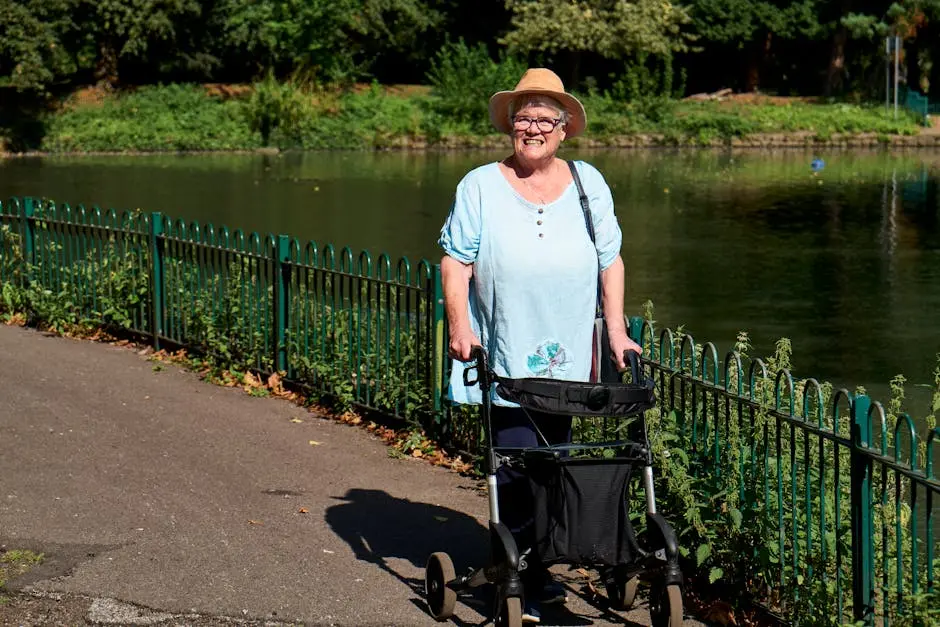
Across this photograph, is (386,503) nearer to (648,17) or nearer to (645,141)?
(645,141)

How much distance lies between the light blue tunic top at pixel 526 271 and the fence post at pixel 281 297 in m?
4.56

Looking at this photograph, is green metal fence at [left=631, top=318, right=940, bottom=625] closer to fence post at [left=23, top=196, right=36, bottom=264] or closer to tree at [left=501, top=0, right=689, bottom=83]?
fence post at [left=23, top=196, right=36, bottom=264]

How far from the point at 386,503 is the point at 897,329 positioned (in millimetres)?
8901

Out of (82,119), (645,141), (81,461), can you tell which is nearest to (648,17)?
(645,141)

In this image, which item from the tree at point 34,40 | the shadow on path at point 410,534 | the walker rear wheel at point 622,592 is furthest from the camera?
the tree at point 34,40

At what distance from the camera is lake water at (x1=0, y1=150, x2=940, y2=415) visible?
48.5ft

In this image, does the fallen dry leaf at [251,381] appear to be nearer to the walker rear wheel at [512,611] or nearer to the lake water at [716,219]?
the lake water at [716,219]

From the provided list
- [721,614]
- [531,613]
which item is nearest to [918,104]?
[721,614]

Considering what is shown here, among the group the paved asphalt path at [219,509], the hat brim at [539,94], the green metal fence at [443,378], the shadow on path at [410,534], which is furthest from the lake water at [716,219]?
the hat brim at [539,94]

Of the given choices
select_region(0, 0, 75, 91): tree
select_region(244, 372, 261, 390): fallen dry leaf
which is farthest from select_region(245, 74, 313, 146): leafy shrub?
select_region(244, 372, 261, 390): fallen dry leaf

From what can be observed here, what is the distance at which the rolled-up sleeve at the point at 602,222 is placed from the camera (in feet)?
17.5

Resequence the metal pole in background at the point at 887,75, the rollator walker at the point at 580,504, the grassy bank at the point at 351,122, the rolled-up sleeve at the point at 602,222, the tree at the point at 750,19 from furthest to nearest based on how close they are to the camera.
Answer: the tree at the point at 750,19 < the metal pole in background at the point at 887,75 < the grassy bank at the point at 351,122 < the rolled-up sleeve at the point at 602,222 < the rollator walker at the point at 580,504

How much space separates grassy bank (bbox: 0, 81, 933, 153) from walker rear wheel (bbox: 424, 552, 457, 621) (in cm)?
3828

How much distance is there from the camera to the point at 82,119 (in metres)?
44.1
